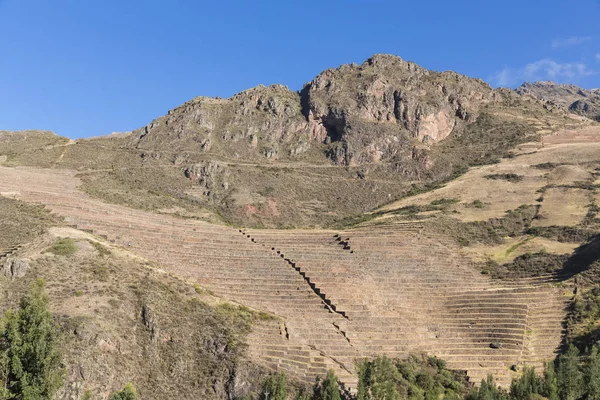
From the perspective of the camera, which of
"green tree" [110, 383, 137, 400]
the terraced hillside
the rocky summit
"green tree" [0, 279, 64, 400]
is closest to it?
"green tree" [0, 279, 64, 400]

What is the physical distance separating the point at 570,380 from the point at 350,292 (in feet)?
53.5

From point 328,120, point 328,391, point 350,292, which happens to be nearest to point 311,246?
point 350,292

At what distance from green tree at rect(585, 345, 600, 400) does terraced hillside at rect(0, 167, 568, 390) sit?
19.3ft

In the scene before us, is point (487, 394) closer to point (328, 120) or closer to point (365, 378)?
point (365, 378)

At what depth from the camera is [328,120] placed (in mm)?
96250

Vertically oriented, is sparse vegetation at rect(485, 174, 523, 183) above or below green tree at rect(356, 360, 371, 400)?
above

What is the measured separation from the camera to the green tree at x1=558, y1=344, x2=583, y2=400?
30.3m

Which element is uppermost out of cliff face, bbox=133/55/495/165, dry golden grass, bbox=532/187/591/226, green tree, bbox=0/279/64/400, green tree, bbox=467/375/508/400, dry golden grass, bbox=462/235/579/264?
cliff face, bbox=133/55/495/165

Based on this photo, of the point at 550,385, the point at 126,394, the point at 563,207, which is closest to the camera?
the point at 126,394

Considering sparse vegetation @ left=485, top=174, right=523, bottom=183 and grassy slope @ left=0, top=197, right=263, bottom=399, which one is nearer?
grassy slope @ left=0, top=197, right=263, bottom=399

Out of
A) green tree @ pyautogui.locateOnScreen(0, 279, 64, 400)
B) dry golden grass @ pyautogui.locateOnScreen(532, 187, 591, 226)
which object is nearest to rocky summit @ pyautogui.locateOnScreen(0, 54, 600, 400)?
green tree @ pyautogui.locateOnScreen(0, 279, 64, 400)

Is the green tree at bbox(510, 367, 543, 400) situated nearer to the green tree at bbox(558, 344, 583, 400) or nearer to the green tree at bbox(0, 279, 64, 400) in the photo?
the green tree at bbox(558, 344, 583, 400)

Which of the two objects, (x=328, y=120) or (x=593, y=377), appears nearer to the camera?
(x=593, y=377)

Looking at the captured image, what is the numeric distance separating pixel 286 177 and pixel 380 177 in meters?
15.1
